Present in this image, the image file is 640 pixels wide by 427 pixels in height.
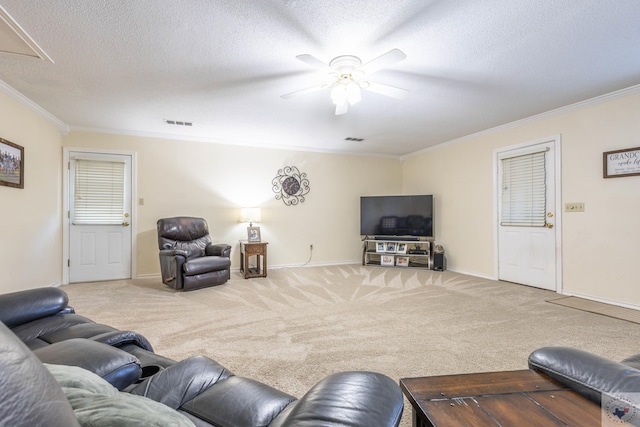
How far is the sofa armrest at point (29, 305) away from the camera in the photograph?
146 cm

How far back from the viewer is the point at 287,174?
562 cm

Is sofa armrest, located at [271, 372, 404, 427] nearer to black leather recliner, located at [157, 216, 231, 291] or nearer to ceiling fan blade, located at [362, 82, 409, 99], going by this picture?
ceiling fan blade, located at [362, 82, 409, 99]

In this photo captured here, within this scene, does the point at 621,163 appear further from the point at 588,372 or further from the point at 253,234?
the point at 253,234

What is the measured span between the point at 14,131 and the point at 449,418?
476cm

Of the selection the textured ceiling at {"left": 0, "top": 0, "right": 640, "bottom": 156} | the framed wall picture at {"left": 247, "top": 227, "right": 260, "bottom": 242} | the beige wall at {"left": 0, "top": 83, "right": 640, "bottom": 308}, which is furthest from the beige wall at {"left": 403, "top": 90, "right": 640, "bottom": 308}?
the framed wall picture at {"left": 247, "top": 227, "right": 260, "bottom": 242}

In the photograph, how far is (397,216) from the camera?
228 inches

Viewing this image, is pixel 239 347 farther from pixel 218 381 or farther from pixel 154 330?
pixel 218 381

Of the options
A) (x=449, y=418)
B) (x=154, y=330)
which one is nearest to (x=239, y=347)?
(x=154, y=330)

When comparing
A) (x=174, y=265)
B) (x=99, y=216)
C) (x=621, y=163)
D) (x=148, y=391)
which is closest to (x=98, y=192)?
(x=99, y=216)

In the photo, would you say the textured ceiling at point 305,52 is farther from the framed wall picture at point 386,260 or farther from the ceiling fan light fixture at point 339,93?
the framed wall picture at point 386,260

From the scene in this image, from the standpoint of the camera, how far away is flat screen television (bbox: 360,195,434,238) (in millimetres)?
5543

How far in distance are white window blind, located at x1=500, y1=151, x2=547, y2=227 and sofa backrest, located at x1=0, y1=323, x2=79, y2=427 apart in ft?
16.1

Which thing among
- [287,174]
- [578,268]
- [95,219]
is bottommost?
[578,268]

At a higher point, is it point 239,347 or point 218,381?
point 218,381
